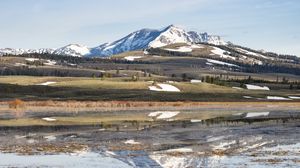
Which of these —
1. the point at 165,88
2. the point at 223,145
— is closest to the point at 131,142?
the point at 223,145

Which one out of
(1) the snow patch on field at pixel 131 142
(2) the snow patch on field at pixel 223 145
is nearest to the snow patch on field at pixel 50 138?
(1) the snow patch on field at pixel 131 142

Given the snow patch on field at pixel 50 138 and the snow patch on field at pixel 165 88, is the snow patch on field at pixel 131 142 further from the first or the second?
the snow patch on field at pixel 165 88

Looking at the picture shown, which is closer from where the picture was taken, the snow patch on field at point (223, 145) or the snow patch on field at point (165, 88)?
the snow patch on field at point (223, 145)

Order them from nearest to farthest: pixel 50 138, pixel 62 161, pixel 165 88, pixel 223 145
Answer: pixel 62 161
pixel 223 145
pixel 50 138
pixel 165 88

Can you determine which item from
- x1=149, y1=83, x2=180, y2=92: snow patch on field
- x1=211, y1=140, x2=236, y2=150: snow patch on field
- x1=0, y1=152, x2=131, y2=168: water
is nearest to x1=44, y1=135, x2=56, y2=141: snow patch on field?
A: x1=0, y1=152, x2=131, y2=168: water

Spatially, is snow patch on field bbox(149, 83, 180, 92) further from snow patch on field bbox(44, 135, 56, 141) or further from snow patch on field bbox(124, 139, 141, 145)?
snow patch on field bbox(124, 139, 141, 145)

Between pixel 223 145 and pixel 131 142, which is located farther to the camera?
pixel 131 142

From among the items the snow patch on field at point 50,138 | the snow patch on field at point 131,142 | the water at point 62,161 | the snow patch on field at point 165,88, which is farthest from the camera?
the snow patch on field at point 165,88

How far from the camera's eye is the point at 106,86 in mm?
170625

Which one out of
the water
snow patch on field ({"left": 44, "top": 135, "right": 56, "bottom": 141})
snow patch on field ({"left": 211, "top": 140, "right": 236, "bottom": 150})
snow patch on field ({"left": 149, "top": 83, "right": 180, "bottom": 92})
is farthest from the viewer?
snow patch on field ({"left": 149, "top": 83, "right": 180, "bottom": 92})

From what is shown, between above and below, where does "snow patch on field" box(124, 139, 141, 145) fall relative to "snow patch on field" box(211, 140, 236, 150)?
below

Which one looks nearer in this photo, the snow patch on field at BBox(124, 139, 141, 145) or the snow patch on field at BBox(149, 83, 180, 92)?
the snow patch on field at BBox(124, 139, 141, 145)

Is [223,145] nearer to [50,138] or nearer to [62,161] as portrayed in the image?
[62,161]

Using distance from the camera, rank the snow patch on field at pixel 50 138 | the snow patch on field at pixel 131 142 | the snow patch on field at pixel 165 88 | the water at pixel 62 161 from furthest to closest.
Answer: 1. the snow patch on field at pixel 165 88
2. the snow patch on field at pixel 50 138
3. the snow patch on field at pixel 131 142
4. the water at pixel 62 161
